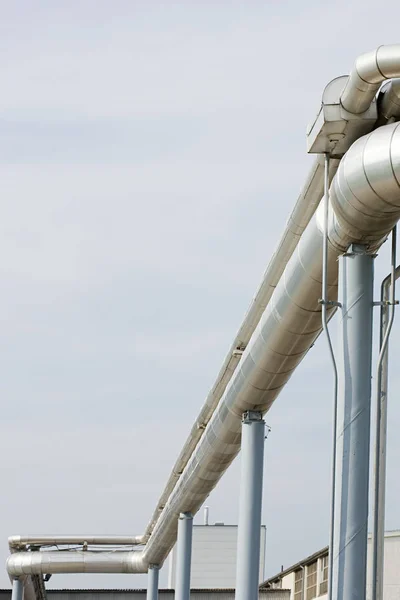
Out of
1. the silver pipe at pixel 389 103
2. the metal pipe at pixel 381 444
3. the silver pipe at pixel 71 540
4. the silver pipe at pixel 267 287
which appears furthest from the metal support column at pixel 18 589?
the silver pipe at pixel 389 103

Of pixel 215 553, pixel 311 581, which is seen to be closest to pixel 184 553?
pixel 311 581

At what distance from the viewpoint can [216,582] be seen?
57.5m

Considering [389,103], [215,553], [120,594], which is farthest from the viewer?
[215,553]

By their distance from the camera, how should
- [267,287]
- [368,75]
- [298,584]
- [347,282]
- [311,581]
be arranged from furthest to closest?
[298,584] → [311,581] → [267,287] → [347,282] → [368,75]

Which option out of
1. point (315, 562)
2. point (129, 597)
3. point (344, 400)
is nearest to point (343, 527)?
point (344, 400)

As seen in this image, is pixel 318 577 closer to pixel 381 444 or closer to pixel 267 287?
pixel 267 287

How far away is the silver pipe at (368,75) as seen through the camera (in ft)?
33.2

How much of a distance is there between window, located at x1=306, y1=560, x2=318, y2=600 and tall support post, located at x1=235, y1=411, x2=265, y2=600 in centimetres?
1821

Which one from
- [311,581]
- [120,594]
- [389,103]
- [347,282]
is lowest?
[120,594]

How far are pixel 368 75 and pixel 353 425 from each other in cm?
317

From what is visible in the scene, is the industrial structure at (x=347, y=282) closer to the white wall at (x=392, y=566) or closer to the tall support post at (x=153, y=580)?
the white wall at (x=392, y=566)

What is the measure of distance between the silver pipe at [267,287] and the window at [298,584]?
1646 centimetres

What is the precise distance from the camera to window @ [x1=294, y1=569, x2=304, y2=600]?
129 ft

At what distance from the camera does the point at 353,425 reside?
36.4ft
